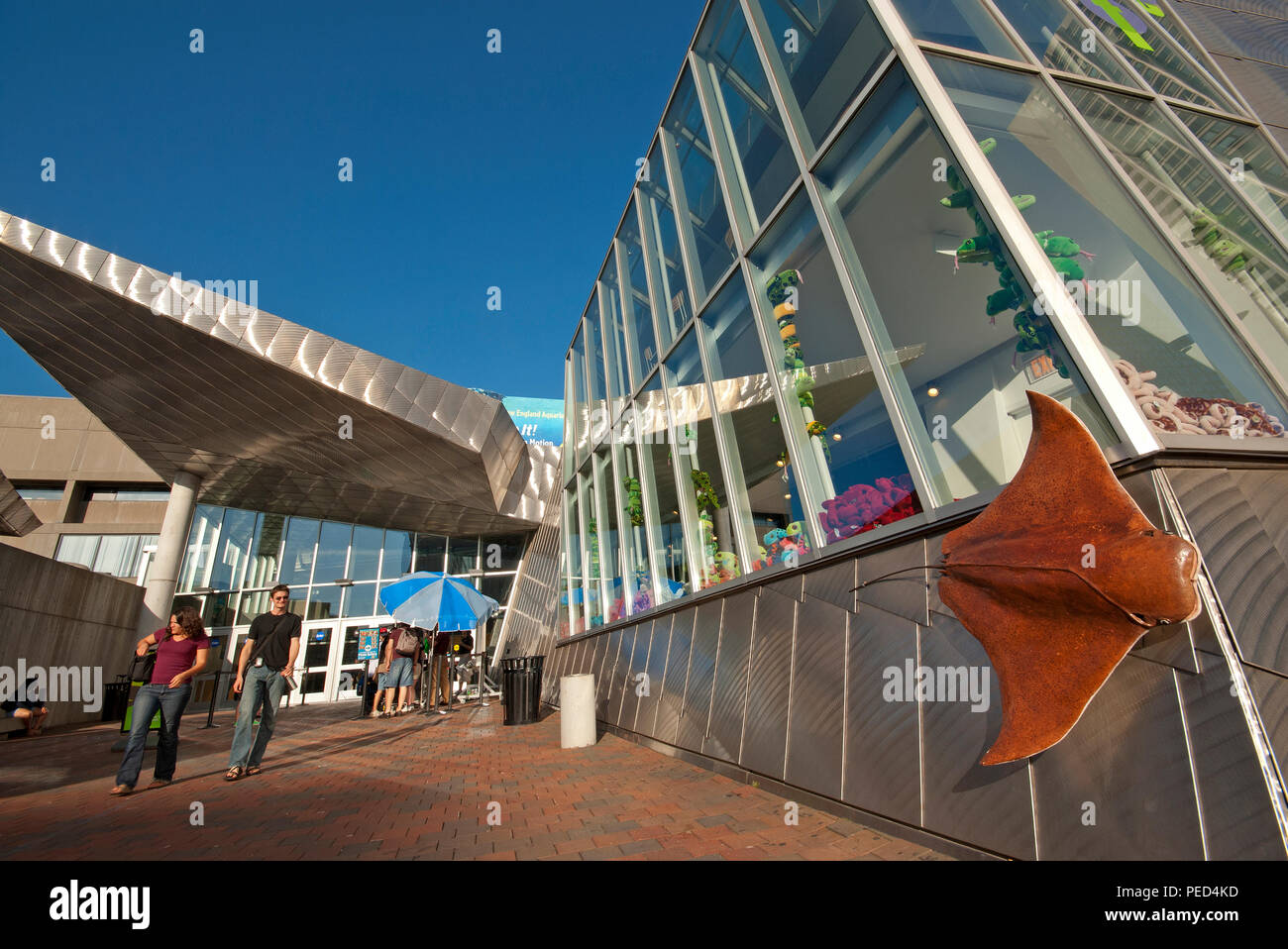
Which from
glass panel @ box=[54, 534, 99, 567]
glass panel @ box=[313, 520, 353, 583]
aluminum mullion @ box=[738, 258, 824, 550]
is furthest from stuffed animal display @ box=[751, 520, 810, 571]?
glass panel @ box=[54, 534, 99, 567]

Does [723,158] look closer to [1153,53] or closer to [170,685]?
[1153,53]

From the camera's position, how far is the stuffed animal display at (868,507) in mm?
3985

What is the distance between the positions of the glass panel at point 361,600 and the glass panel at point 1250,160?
2278 cm

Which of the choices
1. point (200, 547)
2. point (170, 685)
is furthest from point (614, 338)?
point (200, 547)

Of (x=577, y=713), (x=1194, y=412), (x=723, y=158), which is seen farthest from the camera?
(x=577, y=713)

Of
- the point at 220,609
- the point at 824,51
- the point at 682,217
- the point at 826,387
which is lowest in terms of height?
the point at 220,609

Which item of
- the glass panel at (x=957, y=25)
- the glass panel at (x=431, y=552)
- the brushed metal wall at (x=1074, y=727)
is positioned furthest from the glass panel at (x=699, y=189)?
the glass panel at (x=431, y=552)

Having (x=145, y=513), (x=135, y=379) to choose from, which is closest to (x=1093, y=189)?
(x=135, y=379)

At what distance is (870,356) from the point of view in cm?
430

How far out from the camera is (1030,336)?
11.2ft

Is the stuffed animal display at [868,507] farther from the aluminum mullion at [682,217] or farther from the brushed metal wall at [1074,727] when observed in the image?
the aluminum mullion at [682,217]

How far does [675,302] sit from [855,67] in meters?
3.82

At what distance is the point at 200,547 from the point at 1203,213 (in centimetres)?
2776
